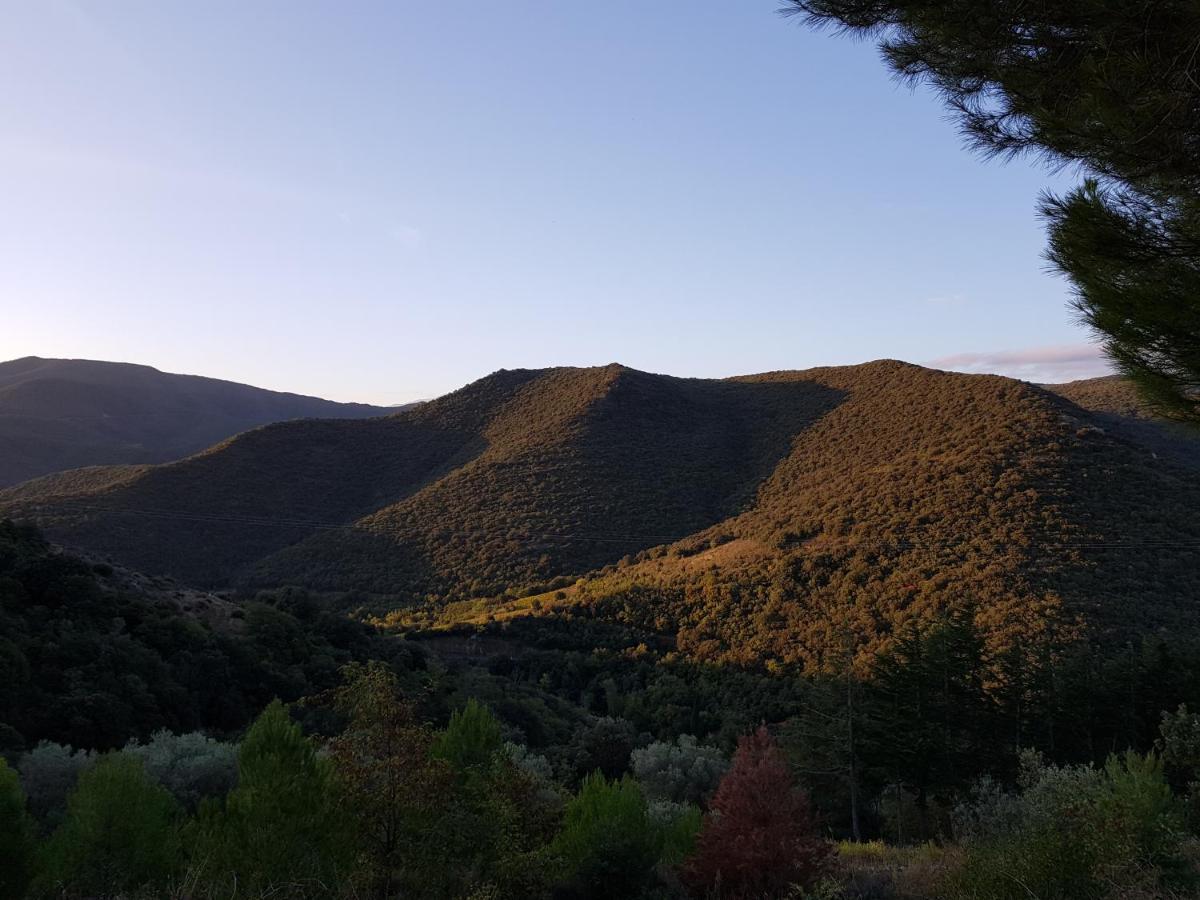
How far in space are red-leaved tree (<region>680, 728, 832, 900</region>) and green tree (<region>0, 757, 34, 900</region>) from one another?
7792 millimetres

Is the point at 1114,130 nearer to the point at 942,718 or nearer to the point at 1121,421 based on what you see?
the point at 942,718

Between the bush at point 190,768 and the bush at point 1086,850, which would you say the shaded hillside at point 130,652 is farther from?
the bush at point 1086,850

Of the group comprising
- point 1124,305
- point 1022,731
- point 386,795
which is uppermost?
point 1124,305

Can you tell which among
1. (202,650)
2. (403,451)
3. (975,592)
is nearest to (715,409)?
(403,451)

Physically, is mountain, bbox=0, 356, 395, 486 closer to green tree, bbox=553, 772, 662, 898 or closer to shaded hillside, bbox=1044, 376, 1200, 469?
green tree, bbox=553, 772, 662, 898

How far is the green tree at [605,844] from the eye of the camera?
410 inches

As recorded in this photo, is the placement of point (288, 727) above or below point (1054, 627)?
above

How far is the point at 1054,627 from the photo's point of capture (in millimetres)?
27156

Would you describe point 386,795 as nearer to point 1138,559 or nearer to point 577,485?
point 1138,559

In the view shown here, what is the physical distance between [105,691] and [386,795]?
13.2 m

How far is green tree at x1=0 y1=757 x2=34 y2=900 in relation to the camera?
25.0 ft

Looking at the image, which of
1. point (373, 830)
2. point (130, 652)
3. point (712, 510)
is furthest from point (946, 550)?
point (373, 830)

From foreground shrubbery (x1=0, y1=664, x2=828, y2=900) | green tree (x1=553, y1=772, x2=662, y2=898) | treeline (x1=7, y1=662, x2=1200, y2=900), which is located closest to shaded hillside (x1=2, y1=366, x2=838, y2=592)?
green tree (x1=553, y1=772, x2=662, y2=898)

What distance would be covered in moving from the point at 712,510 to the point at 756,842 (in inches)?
1505
